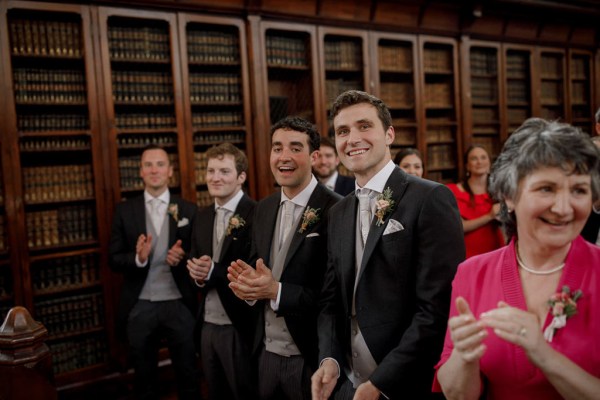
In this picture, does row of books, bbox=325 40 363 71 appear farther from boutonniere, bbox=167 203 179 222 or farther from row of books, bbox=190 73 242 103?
boutonniere, bbox=167 203 179 222

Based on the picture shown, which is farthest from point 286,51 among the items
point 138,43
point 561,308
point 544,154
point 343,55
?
point 561,308

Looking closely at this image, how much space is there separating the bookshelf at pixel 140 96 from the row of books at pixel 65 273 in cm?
60

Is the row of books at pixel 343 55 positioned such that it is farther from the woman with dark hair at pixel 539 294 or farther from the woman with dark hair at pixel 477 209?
the woman with dark hair at pixel 539 294

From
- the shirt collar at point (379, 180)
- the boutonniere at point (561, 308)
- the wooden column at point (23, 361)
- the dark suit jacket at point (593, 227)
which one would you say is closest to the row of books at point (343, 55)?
the dark suit jacket at point (593, 227)

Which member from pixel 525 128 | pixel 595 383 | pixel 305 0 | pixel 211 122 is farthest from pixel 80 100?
pixel 595 383

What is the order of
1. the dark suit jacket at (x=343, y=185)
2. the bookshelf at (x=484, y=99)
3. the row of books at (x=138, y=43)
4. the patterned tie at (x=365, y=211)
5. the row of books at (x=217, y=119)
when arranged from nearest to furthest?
the patterned tie at (x=365, y=211) → the dark suit jacket at (x=343, y=185) → the row of books at (x=138, y=43) → the row of books at (x=217, y=119) → the bookshelf at (x=484, y=99)

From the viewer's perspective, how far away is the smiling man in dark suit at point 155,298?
3.06 m

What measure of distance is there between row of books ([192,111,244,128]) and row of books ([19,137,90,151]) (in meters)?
0.98

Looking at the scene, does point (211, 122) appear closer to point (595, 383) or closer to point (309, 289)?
point (309, 289)

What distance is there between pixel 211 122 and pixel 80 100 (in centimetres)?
112

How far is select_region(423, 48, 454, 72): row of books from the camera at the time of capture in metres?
5.36

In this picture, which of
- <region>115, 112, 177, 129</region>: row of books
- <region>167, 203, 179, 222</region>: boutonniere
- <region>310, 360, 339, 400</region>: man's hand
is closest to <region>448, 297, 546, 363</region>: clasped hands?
<region>310, 360, 339, 400</region>: man's hand

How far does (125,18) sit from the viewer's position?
3.85 metres

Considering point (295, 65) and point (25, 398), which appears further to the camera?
point (295, 65)
